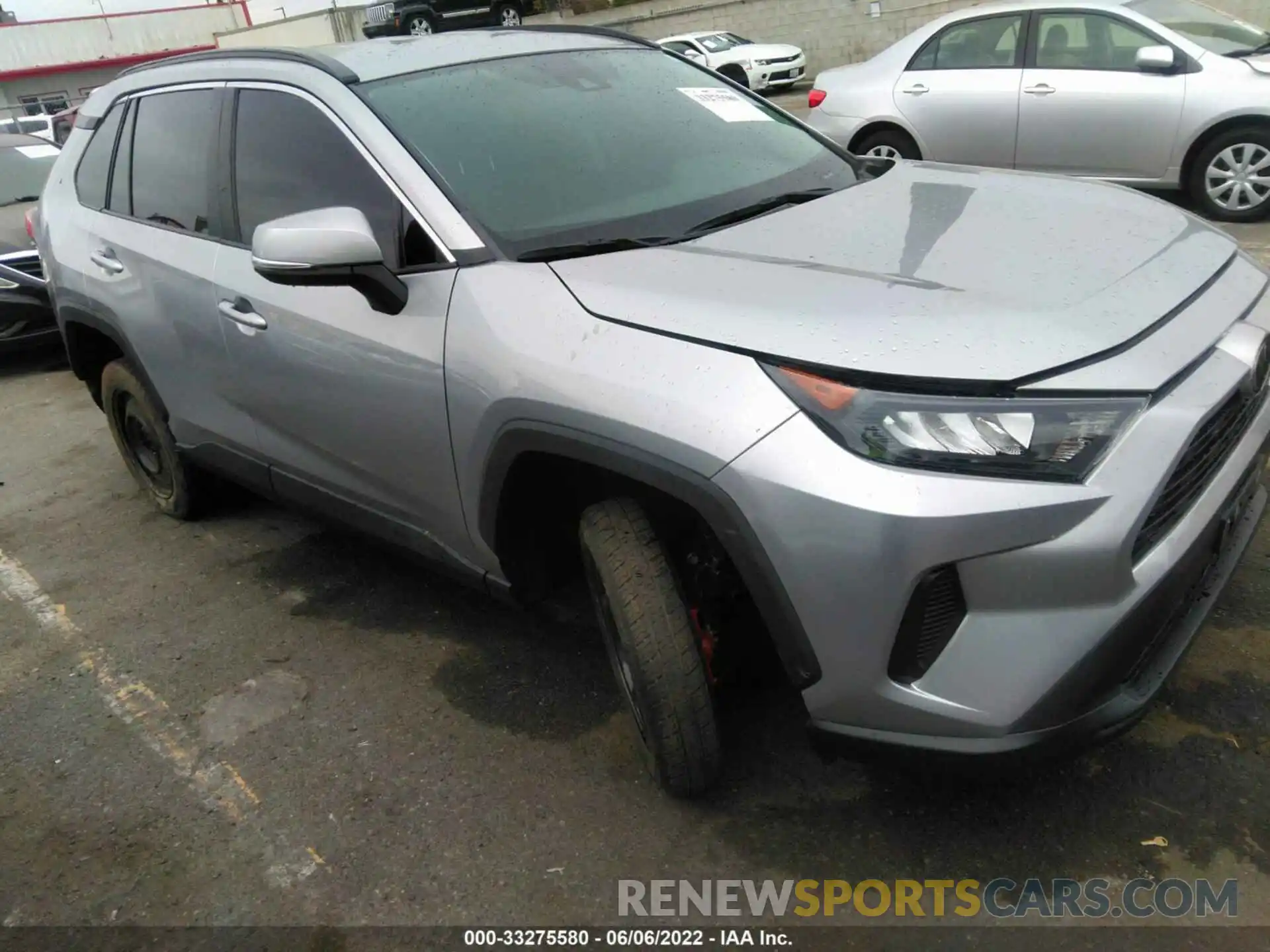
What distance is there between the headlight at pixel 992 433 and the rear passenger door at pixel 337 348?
3.67 ft

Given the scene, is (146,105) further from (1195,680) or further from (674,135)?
(1195,680)

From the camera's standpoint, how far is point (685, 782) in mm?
2350

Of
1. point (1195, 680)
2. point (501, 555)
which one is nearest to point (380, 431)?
point (501, 555)

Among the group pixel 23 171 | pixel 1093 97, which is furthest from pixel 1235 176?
pixel 23 171

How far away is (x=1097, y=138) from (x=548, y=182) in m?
5.36

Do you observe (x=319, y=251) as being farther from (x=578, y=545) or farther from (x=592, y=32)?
(x=592, y=32)

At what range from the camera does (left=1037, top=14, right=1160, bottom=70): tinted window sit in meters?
6.73

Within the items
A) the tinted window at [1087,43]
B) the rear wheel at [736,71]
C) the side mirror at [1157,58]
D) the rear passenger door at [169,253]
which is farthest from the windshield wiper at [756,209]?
the rear wheel at [736,71]

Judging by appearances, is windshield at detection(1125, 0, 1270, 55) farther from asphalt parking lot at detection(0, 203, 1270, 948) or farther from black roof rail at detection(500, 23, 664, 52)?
asphalt parking lot at detection(0, 203, 1270, 948)

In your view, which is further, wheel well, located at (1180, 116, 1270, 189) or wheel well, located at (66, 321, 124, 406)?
wheel well, located at (1180, 116, 1270, 189)

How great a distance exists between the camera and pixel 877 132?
25.6 feet

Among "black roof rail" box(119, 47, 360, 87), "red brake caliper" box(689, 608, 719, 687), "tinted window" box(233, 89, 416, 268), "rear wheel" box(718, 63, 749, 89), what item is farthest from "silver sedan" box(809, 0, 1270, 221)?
"rear wheel" box(718, 63, 749, 89)

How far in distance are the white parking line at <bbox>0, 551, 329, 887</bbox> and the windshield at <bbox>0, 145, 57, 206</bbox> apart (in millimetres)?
5743

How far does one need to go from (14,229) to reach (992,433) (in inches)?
312
